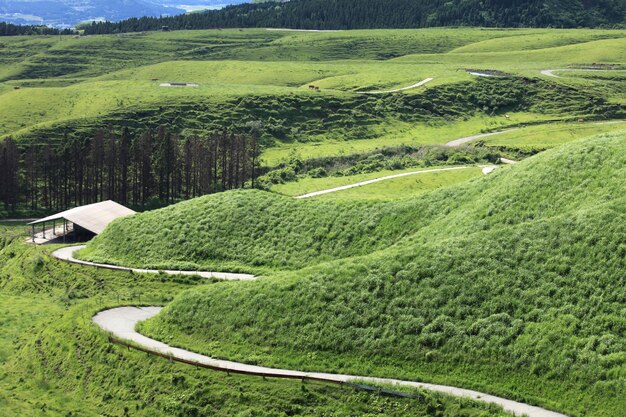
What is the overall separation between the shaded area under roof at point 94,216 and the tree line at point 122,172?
A: 24.8 metres

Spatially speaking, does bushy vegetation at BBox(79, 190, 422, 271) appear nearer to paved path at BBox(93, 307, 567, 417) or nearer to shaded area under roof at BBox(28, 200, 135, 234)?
paved path at BBox(93, 307, 567, 417)

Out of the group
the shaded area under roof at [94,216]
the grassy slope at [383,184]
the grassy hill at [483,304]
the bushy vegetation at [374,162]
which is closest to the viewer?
the grassy hill at [483,304]

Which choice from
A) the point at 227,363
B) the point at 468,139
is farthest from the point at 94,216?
the point at 468,139

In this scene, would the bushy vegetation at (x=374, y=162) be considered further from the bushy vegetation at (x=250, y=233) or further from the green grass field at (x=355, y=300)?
the green grass field at (x=355, y=300)

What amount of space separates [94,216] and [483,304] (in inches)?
2040

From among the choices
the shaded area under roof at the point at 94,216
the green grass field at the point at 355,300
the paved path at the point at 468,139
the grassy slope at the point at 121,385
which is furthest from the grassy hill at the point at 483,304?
the paved path at the point at 468,139

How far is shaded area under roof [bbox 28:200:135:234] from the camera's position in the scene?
246 ft

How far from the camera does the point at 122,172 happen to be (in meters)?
108

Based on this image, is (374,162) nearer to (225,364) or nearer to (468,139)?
(468,139)

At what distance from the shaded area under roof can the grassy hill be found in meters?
35.2

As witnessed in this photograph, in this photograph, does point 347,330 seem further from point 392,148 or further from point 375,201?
point 392,148

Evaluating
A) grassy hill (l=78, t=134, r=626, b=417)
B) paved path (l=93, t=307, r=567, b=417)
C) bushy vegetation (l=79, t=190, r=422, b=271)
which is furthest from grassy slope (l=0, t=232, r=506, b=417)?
bushy vegetation (l=79, t=190, r=422, b=271)

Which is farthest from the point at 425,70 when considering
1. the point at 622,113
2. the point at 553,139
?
the point at 553,139

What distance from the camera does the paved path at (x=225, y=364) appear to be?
3033 centimetres
